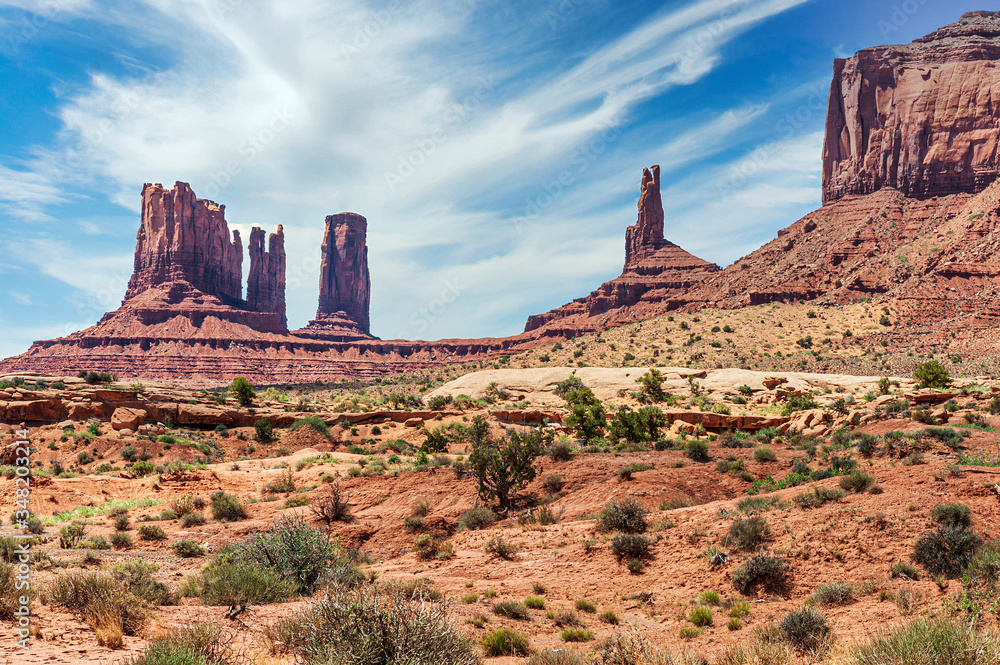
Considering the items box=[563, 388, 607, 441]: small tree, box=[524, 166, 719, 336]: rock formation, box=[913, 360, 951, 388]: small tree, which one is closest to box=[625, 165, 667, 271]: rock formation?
box=[524, 166, 719, 336]: rock formation

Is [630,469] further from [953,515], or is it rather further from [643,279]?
[643,279]

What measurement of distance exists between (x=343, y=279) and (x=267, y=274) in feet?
86.5

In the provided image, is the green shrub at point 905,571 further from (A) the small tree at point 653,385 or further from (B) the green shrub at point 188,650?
(A) the small tree at point 653,385

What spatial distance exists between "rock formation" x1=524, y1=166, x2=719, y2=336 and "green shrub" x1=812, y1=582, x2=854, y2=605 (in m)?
98.7

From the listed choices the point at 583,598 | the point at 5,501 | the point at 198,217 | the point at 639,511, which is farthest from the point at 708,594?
the point at 198,217

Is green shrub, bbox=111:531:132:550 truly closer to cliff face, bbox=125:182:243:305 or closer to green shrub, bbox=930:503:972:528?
green shrub, bbox=930:503:972:528

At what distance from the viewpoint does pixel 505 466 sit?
18484mm

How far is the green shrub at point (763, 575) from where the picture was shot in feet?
33.0

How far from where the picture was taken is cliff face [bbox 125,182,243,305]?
13962cm

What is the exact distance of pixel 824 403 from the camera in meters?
30.1

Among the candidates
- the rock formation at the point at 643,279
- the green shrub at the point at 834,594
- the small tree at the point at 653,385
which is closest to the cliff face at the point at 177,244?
the rock formation at the point at 643,279

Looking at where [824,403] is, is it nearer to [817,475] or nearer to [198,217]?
[817,475]

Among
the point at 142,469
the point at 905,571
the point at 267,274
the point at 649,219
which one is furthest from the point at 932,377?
the point at 267,274

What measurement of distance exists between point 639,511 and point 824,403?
70.7ft
